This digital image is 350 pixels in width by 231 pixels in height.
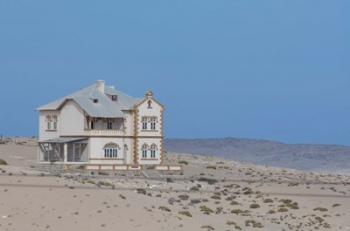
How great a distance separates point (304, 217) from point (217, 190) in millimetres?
13932

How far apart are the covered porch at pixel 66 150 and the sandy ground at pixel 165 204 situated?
28.3ft

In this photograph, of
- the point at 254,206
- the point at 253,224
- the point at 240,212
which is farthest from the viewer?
the point at 254,206

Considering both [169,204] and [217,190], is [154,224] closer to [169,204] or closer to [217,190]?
[169,204]

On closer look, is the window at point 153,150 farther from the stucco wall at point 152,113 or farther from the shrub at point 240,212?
the shrub at point 240,212

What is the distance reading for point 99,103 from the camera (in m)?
85.1

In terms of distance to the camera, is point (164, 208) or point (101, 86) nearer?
point (164, 208)

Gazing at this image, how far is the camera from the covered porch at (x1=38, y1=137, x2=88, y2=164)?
83.1 metres

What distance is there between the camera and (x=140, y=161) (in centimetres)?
8481

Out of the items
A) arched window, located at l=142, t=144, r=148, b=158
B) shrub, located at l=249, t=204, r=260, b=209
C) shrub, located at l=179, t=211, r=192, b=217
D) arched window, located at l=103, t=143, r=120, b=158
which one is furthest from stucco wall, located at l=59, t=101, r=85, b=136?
shrub, located at l=179, t=211, r=192, b=217

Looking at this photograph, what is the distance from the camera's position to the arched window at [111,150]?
83387 millimetres

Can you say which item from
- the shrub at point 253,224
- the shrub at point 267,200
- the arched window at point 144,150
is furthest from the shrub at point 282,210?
the arched window at point 144,150

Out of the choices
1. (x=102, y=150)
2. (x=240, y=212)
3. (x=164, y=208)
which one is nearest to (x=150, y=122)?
(x=102, y=150)

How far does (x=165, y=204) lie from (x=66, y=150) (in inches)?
1327

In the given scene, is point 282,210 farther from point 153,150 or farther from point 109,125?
point 109,125
